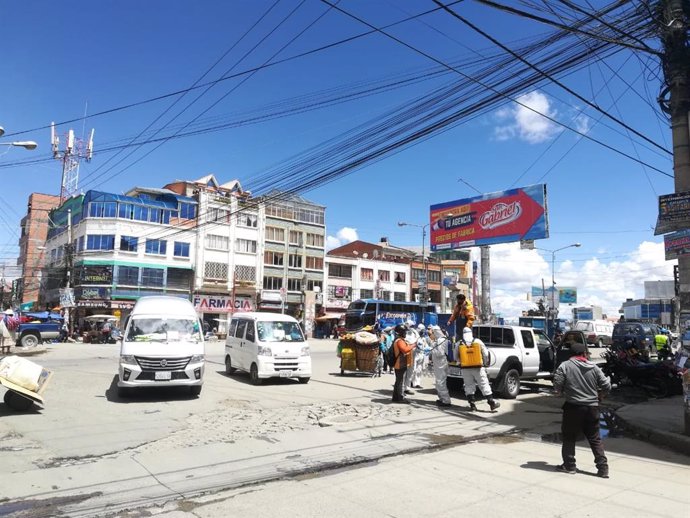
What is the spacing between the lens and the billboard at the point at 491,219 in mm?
24750

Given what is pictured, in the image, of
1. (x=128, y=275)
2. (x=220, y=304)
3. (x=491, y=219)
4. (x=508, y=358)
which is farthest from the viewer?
(x=220, y=304)

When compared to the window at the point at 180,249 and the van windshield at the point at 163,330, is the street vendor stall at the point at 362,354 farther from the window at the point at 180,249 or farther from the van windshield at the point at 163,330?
the window at the point at 180,249

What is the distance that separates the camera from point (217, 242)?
54.6 meters

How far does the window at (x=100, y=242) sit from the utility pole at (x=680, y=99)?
46.7 metres

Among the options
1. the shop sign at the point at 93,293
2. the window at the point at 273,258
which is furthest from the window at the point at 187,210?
the shop sign at the point at 93,293

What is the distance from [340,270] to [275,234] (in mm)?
11102

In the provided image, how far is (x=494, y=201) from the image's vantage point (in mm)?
26672

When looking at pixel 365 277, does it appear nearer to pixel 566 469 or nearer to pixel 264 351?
pixel 264 351

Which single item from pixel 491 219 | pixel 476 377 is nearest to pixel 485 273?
pixel 491 219

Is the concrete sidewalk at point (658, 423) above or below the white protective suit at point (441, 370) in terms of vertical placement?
below

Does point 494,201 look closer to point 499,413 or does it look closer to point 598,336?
point 499,413

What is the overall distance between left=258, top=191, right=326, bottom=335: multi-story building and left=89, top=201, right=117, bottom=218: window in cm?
1558

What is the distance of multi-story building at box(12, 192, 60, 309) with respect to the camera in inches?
2547

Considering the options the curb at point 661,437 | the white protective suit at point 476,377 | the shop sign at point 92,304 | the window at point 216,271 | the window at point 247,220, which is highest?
the window at point 247,220
